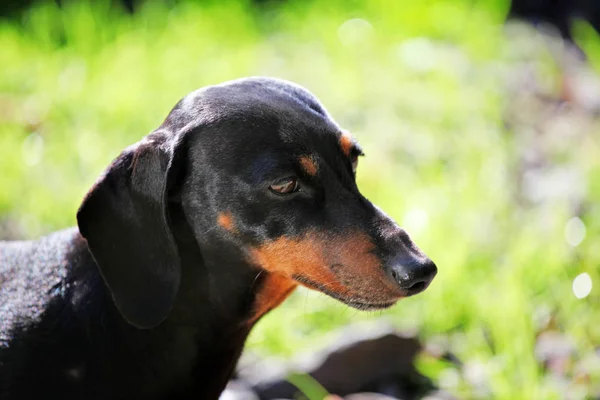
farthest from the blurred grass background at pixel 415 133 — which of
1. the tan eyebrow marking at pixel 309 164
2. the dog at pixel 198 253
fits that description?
the tan eyebrow marking at pixel 309 164

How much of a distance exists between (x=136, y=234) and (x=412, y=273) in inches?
31.9

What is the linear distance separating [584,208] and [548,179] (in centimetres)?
45

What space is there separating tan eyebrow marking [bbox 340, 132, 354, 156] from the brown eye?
0.74 ft

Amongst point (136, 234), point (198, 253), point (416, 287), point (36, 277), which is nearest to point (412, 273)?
point (416, 287)

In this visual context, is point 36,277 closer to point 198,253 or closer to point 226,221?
point 198,253

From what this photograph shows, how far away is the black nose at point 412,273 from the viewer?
2408 millimetres

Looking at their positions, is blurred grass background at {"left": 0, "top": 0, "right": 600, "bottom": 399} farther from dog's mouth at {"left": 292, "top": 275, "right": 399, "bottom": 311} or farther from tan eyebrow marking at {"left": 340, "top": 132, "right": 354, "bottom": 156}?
tan eyebrow marking at {"left": 340, "top": 132, "right": 354, "bottom": 156}

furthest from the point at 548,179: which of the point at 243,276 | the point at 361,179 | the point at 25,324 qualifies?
the point at 25,324

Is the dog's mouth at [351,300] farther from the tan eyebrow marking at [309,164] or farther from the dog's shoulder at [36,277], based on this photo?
the dog's shoulder at [36,277]

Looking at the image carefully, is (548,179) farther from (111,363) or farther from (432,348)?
(111,363)

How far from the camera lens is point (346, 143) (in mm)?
2674

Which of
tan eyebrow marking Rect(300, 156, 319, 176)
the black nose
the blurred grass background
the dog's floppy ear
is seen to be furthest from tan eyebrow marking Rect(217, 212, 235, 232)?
the blurred grass background

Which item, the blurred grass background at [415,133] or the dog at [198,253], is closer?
the dog at [198,253]

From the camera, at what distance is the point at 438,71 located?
626 centimetres
